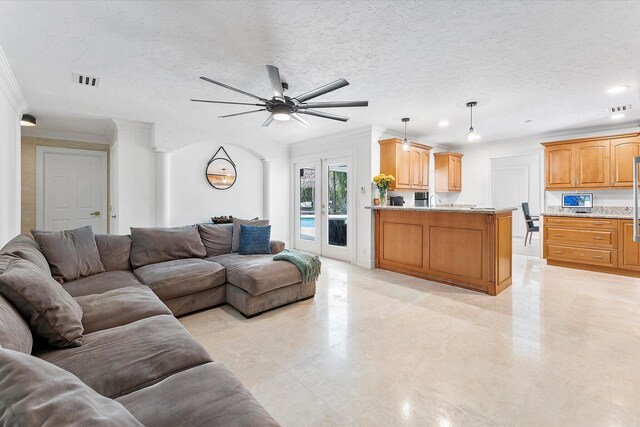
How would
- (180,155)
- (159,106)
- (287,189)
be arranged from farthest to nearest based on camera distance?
1. (287,189)
2. (180,155)
3. (159,106)

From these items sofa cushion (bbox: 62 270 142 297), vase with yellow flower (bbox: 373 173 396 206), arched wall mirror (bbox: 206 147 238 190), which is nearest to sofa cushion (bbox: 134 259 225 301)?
sofa cushion (bbox: 62 270 142 297)

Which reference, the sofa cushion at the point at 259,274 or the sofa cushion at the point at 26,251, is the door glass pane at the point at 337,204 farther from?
the sofa cushion at the point at 26,251

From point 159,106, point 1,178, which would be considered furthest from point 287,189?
point 1,178

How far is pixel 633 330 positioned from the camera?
2.72m

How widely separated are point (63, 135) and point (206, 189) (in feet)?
8.96

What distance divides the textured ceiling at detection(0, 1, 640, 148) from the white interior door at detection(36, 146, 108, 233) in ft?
4.66

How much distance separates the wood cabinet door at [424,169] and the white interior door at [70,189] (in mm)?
6242

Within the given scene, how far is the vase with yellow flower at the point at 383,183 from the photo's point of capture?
5031 millimetres

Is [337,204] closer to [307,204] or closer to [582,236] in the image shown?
[307,204]

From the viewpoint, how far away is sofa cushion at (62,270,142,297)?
249 cm

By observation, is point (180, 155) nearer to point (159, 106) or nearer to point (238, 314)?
point (159, 106)

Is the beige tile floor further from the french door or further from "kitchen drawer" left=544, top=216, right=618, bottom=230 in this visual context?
the french door

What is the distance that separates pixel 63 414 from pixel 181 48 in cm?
269

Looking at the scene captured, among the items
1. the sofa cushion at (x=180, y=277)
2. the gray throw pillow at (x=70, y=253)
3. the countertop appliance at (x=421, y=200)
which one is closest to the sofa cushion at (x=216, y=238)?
the sofa cushion at (x=180, y=277)
